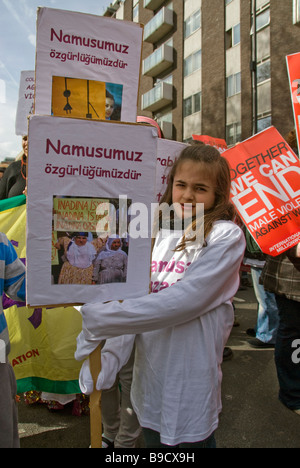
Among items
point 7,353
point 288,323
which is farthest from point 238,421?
point 7,353

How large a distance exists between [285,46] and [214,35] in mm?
4602

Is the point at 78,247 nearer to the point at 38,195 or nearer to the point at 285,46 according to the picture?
the point at 38,195

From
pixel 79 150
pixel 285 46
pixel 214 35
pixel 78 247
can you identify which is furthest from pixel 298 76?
pixel 214 35

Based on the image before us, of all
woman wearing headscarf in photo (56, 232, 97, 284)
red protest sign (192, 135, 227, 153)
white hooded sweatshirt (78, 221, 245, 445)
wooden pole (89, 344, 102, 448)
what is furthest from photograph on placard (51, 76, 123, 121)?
red protest sign (192, 135, 227, 153)

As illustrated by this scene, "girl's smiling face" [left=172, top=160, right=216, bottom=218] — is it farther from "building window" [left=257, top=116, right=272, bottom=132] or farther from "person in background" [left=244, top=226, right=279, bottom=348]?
"building window" [left=257, top=116, right=272, bottom=132]

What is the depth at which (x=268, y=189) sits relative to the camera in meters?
2.32

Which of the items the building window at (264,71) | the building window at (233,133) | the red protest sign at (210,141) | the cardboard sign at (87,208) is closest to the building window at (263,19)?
the building window at (264,71)

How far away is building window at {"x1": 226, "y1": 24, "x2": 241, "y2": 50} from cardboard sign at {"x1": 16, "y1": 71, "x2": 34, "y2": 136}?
15285 millimetres

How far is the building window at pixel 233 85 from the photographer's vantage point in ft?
51.1

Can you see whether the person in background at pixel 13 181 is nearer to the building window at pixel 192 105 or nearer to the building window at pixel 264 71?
the building window at pixel 264 71

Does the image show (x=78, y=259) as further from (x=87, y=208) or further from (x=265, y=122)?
(x=265, y=122)

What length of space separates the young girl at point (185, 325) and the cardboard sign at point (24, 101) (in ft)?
6.43

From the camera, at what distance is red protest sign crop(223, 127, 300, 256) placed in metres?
2.25

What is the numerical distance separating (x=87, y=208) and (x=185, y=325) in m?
0.56
